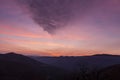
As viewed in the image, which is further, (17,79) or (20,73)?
(20,73)

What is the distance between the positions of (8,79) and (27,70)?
2028 cm

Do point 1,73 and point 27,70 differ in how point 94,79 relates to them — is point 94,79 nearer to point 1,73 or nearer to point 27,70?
point 1,73

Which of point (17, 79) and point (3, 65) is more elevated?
point (3, 65)

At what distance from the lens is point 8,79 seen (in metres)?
78.2

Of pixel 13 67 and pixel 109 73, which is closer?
pixel 109 73

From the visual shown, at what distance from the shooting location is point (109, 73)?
191 ft

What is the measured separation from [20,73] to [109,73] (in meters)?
46.3

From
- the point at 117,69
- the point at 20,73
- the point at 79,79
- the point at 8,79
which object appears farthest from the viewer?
the point at 20,73

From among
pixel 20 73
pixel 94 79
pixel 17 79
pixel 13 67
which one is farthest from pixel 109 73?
pixel 13 67

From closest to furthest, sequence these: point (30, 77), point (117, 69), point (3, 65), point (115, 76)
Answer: point (115, 76) → point (117, 69) → point (30, 77) → point (3, 65)

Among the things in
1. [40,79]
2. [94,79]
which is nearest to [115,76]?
[94,79]

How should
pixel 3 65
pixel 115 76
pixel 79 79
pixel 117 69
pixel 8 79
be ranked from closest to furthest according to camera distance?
pixel 79 79, pixel 115 76, pixel 117 69, pixel 8 79, pixel 3 65

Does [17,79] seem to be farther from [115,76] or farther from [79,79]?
[79,79]

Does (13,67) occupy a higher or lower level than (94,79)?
higher
